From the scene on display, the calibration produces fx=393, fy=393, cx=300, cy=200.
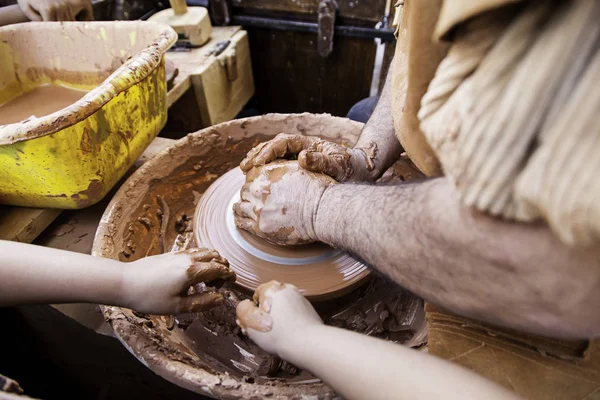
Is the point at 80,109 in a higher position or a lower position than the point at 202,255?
higher

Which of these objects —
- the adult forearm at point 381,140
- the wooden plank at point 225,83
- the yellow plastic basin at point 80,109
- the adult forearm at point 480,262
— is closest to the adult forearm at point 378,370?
the adult forearm at point 480,262

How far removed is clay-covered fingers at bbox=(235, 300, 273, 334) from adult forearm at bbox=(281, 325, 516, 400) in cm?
8

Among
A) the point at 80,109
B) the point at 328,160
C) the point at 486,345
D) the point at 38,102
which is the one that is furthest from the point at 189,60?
the point at 486,345

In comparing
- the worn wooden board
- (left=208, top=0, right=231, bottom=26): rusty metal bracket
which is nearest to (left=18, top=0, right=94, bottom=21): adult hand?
(left=208, top=0, right=231, bottom=26): rusty metal bracket

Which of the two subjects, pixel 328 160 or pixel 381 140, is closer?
pixel 328 160

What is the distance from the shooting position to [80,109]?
1.23 meters

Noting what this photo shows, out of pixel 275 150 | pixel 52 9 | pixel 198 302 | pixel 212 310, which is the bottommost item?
pixel 212 310

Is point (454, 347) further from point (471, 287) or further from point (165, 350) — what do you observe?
point (165, 350)

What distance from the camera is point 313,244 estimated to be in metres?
1.43

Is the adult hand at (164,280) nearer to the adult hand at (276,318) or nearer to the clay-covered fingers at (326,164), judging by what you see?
the adult hand at (276,318)

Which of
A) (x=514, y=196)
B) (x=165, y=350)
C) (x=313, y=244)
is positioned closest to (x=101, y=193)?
(x=165, y=350)

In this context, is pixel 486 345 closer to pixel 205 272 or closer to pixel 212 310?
pixel 205 272

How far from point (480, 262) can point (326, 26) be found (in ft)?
8.94

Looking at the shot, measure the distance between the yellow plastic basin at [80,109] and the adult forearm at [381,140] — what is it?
888mm
